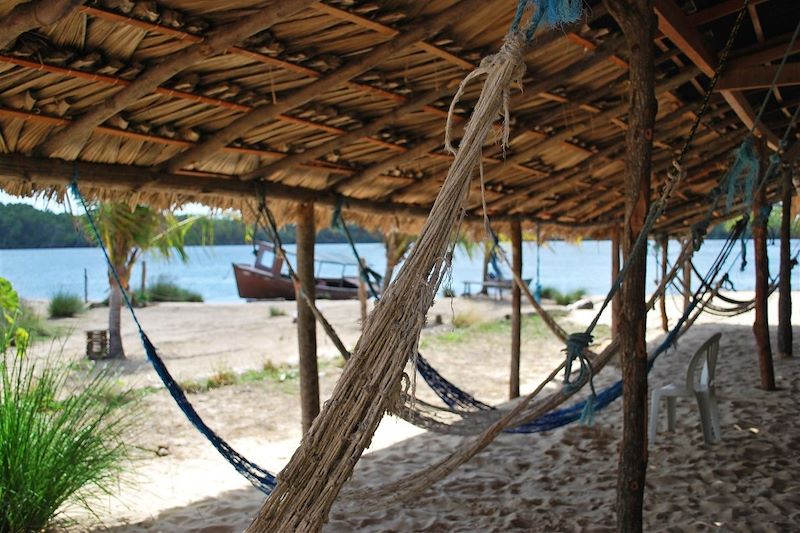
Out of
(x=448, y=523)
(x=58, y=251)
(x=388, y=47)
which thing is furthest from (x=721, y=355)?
(x=58, y=251)

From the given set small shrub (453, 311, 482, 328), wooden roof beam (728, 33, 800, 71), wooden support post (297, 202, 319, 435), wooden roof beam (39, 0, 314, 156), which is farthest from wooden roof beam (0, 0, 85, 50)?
small shrub (453, 311, 482, 328)

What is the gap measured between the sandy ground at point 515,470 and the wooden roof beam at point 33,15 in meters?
0.98

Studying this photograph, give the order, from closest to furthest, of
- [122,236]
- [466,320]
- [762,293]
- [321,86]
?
1. [321,86]
2. [762,293]
3. [122,236]
4. [466,320]

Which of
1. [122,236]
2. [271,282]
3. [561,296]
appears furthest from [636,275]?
[271,282]

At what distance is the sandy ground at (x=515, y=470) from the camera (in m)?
2.38

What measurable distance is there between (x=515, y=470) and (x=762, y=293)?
2130 millimetres

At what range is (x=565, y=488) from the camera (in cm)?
269

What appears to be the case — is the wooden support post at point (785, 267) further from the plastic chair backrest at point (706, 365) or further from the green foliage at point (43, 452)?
the green foliage at point (43, 452)

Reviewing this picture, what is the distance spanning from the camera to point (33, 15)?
143 centimetres

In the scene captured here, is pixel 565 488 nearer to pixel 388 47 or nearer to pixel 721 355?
pixel 388 47

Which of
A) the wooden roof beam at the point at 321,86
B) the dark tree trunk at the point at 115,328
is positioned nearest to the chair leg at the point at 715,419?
the wooden roof beam at the point at 321,86

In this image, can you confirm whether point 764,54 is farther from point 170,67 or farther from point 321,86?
point 170,67

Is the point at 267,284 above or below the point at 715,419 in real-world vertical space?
above

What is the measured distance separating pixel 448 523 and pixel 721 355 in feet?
11.8
